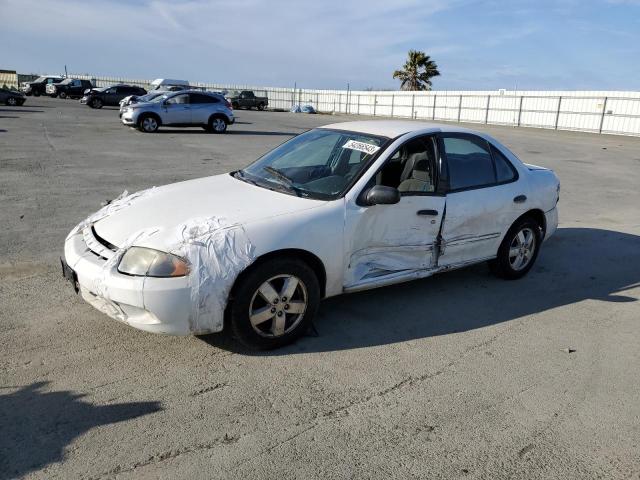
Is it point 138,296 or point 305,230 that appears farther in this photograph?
point 305,230

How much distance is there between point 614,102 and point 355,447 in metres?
34.5

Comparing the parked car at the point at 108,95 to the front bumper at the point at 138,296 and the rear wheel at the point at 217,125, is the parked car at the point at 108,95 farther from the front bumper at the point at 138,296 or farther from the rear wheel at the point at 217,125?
the front bumper at the point at 138,296

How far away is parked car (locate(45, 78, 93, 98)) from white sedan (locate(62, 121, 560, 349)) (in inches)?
1871

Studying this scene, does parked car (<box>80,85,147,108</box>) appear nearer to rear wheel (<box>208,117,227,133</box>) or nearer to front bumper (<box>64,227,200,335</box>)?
rear wheel (<box>208,117,227,133</box>)

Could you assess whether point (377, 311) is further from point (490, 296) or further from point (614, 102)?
point (614, 102)

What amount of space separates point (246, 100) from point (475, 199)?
46858mm

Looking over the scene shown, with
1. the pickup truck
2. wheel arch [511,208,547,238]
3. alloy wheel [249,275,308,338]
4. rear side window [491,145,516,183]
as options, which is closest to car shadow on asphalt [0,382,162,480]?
alloy wheel [249,275,308,338]

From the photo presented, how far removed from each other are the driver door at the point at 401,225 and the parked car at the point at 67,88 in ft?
159

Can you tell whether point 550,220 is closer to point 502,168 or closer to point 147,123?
Answer: point 502,168

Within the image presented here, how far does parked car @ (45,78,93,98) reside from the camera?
46.2 metres

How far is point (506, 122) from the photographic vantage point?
38.9 m

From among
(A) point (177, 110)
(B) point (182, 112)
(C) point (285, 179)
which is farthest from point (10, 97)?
(C) point (285, 179)

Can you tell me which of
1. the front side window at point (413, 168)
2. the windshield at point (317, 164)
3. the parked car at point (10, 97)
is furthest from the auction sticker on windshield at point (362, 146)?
the parked car at point (10, 97)

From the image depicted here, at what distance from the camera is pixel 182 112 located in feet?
71.9
